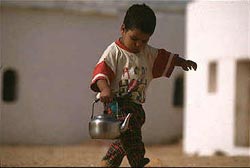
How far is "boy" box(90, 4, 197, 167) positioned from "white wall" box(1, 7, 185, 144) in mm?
13115

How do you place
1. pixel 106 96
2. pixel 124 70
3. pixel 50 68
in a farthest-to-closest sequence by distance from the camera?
pixel 50 68
pixel 124 70
pixel 106 96

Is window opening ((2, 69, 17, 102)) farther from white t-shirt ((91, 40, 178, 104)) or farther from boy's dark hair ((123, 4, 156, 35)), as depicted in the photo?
boy's dark hair ((123, 4, 156, 35))

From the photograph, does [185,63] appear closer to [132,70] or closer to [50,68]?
[132,70]

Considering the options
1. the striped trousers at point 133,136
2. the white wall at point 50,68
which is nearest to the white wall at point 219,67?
the white wall at point 50,68

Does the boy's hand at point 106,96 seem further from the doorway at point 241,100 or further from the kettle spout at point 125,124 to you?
the doorway at point 241,100

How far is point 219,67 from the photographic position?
1399cm

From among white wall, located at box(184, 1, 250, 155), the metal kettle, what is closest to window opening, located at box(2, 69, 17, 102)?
white wall, located at box(184, 1, 250, 155)

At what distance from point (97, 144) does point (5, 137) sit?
8.68ft

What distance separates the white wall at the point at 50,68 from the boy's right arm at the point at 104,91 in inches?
532

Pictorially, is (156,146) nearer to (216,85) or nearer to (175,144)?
(175,144)

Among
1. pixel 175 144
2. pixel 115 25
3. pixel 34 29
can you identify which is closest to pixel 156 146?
pixel 175 144

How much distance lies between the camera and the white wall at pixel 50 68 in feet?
58.7

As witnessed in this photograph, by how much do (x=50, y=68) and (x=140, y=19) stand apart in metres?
13.8

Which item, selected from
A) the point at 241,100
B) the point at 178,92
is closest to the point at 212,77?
the point at 241,100
